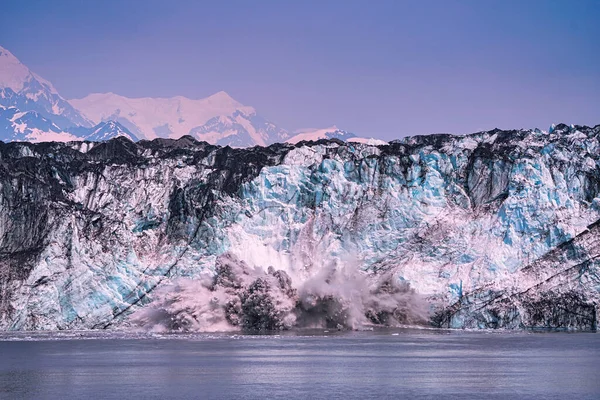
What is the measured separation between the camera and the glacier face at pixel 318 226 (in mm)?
91731

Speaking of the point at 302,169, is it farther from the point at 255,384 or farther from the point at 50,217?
the point at 255,384

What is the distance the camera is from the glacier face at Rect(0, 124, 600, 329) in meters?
91.7

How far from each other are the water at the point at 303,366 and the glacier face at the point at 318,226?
554 cm

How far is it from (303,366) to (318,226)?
144 feet

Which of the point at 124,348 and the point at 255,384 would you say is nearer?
the point at 255,384

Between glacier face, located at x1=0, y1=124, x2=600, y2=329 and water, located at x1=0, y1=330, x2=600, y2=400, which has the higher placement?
glacier face, located at x1=0, y1=124, x2=600, y2=329

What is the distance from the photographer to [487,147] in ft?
360

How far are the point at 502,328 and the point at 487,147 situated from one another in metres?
26.0

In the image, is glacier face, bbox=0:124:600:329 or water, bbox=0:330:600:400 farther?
glacier face, bbox=0:124:600:329

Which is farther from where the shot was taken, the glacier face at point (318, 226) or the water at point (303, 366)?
the glacier face at point (318, 226)

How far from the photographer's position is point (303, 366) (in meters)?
61.1

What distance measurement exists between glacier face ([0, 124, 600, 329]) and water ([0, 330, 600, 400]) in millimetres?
5538

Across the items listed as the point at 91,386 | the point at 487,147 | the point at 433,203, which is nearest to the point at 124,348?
the point at 91,386

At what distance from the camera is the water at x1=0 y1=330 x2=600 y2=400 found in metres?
50.0
